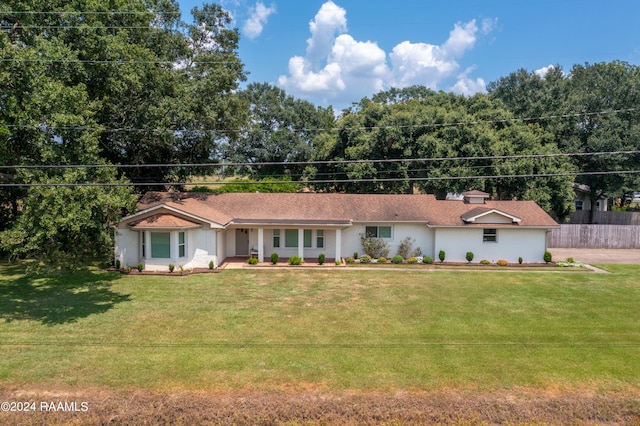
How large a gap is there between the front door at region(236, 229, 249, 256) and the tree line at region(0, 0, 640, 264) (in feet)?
21.8

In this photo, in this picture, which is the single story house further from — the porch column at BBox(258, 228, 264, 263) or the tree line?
the tree line

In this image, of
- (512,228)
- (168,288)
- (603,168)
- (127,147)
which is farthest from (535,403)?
(603,168)

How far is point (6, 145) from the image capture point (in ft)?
48.1

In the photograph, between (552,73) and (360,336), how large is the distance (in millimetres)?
43398

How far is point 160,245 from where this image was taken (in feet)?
70.7

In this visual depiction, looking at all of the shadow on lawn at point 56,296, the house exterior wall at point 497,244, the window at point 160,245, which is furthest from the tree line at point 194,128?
the house exterior wall at point 497,244

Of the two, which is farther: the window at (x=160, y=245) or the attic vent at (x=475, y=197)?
the attic vent at (x=475, y=197)

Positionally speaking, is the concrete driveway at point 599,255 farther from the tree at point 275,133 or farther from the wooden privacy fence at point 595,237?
the tree at point 275,133

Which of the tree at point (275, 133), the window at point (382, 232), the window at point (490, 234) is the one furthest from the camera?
the tree at point (275, 133)

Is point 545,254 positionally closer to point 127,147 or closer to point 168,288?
point 168,288

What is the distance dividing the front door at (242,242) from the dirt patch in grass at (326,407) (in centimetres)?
1737

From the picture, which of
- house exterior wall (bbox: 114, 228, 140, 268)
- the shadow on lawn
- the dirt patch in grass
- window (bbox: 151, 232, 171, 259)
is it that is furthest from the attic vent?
the shadow on lawn

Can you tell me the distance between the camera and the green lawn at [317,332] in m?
9.91

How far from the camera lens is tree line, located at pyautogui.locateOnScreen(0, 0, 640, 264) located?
14422mm
